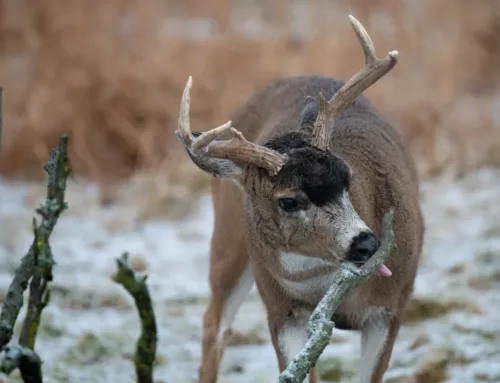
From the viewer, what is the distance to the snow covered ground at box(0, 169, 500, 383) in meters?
6.35

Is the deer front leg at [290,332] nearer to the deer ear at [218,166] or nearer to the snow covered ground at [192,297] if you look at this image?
the deer ear at [218,166]

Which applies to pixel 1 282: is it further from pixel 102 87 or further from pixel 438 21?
pixel 438 21

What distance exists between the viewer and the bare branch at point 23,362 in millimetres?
3326

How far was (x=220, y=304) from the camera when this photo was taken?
20.0 ft

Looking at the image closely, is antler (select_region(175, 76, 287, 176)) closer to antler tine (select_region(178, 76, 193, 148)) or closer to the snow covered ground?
antler tine (select_region(178, 76, 193, 148))

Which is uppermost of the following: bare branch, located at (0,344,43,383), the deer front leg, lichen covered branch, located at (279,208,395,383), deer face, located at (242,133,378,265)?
deer face, located at (242,133,378,265)

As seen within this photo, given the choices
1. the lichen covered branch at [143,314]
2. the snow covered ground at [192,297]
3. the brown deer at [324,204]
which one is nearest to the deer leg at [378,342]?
the brown deer at [324,204]

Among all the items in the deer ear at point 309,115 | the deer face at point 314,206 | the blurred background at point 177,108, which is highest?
the blurred background at point 177,108

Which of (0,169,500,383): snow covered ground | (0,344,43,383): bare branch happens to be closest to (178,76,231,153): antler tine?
(0,344,43,383): bare branch

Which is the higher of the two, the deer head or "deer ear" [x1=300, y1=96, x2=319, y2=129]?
"deer ear" [x1=300, y1=96, x2=319, y2=129]

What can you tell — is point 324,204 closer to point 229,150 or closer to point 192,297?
point 229,150

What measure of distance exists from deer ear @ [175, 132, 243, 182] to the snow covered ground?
1837 millimetres

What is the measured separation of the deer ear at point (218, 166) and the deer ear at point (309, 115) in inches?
15.2

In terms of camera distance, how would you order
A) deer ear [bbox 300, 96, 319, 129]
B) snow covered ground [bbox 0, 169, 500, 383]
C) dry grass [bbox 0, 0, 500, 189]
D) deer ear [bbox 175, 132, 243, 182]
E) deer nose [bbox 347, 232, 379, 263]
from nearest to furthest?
deer nose [bbox 347, 232, 379, 263] < deer ear [bbox 175, 132, 243, 182] < deer ear [bbox 300, 96, 319, 129] < snow covered ground [bbox 0, 169, 500, 383] < dry grass [bbox 0, 0, 500, 189]
